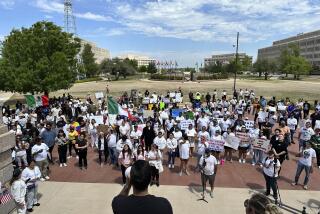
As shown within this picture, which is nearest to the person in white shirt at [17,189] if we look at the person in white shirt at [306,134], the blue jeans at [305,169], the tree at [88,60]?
the blue jeans at [305,169]

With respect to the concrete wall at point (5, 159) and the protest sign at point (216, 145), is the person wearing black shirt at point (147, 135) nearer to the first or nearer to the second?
the protest sign at point (216, 145)

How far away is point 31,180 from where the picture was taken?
905 centimetres

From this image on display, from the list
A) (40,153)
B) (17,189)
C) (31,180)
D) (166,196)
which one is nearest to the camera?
(17,189)

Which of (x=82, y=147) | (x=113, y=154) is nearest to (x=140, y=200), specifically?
(x=82, y=147)

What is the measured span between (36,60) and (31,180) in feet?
95.4

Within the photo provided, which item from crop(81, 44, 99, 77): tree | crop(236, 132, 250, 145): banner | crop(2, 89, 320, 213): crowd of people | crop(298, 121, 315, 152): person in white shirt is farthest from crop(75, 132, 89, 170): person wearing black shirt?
crop(81, 44, 99, 77): tree

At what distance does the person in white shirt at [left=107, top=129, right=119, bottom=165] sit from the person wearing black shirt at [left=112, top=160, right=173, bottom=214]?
10307mm

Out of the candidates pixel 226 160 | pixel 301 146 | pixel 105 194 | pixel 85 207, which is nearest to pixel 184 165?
pixel 226 160

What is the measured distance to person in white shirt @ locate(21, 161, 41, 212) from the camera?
29.3ft

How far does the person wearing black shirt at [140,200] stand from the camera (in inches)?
113

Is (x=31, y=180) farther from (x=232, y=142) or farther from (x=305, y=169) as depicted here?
(x=305, y=169)

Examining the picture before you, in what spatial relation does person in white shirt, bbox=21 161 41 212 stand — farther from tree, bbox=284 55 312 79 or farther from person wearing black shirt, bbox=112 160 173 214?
tree, bbox=284 55 312 79

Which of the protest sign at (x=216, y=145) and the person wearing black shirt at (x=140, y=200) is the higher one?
the person wearing black shirt at (x=140, y=200)

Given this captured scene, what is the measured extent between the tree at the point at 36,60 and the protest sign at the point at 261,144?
2647cm
